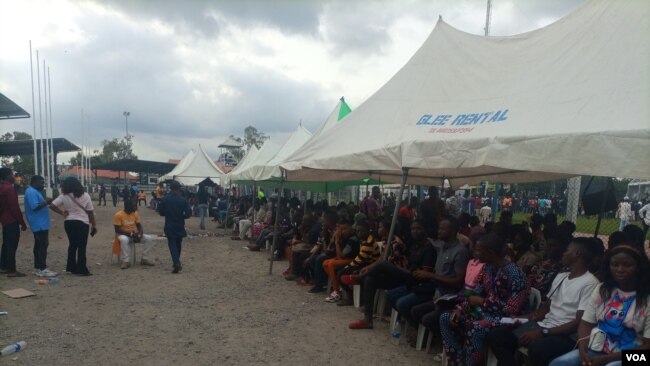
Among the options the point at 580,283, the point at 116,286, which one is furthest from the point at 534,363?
the point at 116,286

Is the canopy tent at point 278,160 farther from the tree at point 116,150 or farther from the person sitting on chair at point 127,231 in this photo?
the tree at point 116,150

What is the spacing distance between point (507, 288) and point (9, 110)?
20.6 meters

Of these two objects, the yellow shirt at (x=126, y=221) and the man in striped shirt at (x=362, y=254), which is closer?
the man in striped shirt at (x=362, y=254)

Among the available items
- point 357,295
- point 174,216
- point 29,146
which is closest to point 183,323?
point 357,295

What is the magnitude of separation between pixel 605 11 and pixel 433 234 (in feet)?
10.4

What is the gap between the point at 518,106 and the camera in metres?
4.29

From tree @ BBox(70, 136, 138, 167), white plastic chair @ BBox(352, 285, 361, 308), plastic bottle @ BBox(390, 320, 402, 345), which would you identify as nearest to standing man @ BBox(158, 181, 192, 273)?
white plastic chair @ BBox(352, 285, 361, 308)

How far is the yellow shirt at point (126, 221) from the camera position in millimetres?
8633

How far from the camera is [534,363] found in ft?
10.5

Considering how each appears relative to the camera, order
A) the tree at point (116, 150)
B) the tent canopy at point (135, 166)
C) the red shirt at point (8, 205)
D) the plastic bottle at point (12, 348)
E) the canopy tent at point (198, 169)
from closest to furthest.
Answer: the plastic bottle at point (12, 348) < the red shirt at point (8, 205) < the canopy tent at point (198, 169) < the tent canopy at point (135, 166) < the tree at point (116, 150)

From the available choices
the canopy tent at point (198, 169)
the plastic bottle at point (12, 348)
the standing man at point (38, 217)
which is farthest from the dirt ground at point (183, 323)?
the canopy tent at point (198, 169)

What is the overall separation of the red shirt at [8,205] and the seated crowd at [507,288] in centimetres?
564

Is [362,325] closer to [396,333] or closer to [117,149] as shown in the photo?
[396,333]

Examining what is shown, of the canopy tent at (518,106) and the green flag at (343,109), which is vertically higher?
the green flag at (343,109)
